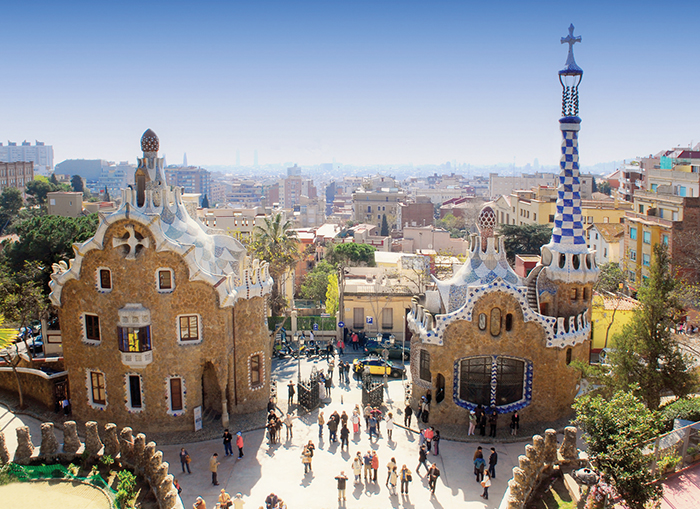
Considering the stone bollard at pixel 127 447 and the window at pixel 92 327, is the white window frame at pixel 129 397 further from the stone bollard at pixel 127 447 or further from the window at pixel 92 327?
the stone bollard at pixel 127 447

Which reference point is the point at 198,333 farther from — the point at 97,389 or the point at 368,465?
the point at 368,465

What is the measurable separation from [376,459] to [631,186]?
104 meters

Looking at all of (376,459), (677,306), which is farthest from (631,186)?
(376,459)

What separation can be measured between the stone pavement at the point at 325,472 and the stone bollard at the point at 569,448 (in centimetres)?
238

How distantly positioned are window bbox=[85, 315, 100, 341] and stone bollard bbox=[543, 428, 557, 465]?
66.7 ft

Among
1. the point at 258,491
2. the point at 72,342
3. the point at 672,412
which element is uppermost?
the point at 72,342

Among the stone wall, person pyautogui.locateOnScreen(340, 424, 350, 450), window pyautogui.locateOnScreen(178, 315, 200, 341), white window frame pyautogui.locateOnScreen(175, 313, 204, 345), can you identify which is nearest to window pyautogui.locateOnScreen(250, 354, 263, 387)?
white window frame pyautogui.locateOnScreen(175, 313, 204, 345)

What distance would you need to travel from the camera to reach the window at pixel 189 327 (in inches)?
1099

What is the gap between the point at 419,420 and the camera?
29.0 meters

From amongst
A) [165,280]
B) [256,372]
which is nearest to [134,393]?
[165,280]

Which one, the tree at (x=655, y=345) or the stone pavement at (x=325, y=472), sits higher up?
the tree at (x=655, y=345)

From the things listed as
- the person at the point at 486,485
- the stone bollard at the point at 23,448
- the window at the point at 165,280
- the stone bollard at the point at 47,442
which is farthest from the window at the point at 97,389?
the person at the point at 486,485

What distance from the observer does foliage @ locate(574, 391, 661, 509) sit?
58.5 feet

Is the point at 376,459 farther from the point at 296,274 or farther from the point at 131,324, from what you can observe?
the point at 296,274
